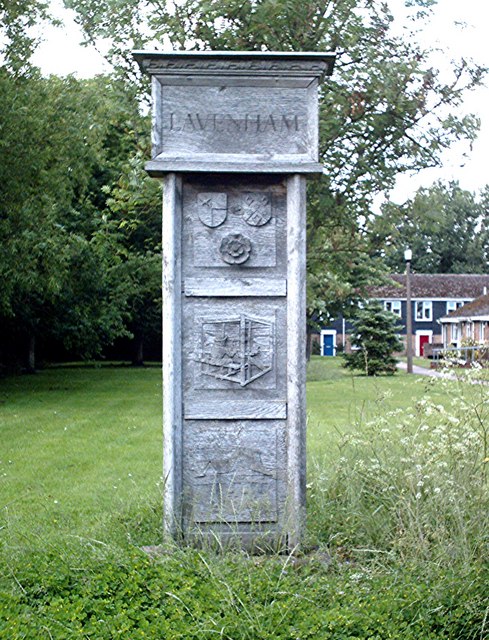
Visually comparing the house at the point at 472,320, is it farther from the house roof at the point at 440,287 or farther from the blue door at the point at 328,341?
the blue door at the point at 328,341

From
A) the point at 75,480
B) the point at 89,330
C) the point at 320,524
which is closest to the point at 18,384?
the point at 89,330

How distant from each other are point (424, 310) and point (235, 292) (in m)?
54.9

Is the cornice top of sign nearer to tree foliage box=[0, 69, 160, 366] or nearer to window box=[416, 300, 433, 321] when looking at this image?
tree foliage box=[0, 69, 160, 366]

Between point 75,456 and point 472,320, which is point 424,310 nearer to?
point 472,320

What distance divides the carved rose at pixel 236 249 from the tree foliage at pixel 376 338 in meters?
23.3

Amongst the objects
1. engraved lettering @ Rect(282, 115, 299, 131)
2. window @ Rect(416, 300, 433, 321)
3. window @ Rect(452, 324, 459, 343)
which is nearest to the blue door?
window @ Rect(416, 300, 433, 321)

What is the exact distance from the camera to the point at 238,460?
550cm

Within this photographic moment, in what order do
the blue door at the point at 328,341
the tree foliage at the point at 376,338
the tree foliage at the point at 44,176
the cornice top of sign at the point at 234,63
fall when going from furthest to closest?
the blue door at the point at 328,341, the tree foliage at the point at 376,338, the tree foliage at the point at 44,176, the cornice top of sign at the point at 234,63

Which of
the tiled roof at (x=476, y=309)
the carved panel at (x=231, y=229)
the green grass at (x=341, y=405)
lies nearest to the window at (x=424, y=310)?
the tiled roof at (x=476, y=309)

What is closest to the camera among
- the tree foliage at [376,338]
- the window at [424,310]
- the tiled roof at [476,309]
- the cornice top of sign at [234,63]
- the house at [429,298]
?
the cornice top of sign at [234,63]

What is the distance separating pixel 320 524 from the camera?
5.64 m

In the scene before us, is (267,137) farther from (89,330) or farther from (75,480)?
(89,330)

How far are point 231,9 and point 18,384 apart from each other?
54.4 ft

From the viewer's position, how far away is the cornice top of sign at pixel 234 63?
17.5 feet
